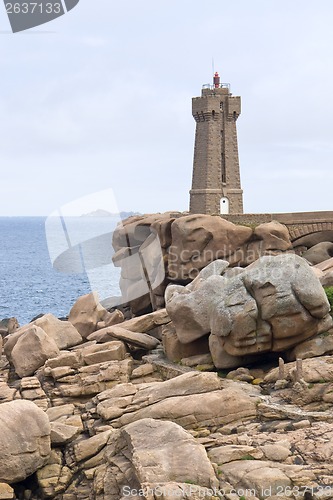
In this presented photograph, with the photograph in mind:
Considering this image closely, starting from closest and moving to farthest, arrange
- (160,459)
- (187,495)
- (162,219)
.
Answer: (187,495), (160,459), (162,219)

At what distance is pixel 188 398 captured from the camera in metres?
25.0

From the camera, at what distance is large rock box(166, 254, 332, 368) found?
1123 inches

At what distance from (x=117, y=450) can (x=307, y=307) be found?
32.5ft

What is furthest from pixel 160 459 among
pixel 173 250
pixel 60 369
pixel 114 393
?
pixel 173 250

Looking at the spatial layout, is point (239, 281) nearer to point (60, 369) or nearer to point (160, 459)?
point (60, 369)

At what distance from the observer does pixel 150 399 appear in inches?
1029

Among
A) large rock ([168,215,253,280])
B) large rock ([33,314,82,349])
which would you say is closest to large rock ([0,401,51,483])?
large rock ([33,314,82,349])

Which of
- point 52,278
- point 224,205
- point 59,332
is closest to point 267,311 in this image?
point 59,332

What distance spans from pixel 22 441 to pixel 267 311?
10891 millimetres

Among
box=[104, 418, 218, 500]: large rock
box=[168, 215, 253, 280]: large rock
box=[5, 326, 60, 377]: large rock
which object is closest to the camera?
box=[104, 418, 218, 500]: large rock

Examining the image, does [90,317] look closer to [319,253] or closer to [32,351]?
[32,351]

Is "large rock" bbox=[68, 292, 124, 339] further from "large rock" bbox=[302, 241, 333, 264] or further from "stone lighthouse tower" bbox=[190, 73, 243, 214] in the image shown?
"stone lighthouse tower" bbox=[190, 73, 243, 214]

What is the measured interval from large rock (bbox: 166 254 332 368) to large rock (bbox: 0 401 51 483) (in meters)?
8.72

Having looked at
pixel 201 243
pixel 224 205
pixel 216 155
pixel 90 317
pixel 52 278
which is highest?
pixel 216 155
